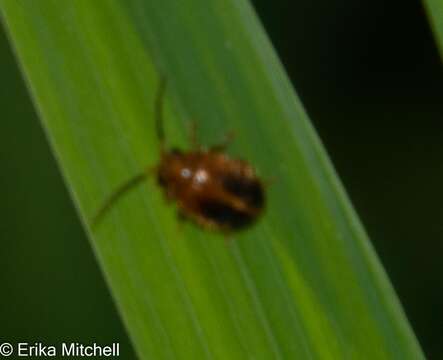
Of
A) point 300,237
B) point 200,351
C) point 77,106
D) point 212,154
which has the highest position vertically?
point 77,106

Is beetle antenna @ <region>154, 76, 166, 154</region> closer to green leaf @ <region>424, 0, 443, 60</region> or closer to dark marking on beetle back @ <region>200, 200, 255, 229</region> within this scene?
dark marking on beetle back @ <region>200, 200, 255, 229</region>

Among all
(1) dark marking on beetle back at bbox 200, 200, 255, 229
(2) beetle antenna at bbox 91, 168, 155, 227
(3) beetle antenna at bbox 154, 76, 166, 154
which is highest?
(3) beetle antenna at bbox 154, 76, 166, 154

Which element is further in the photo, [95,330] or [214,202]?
[95,330]

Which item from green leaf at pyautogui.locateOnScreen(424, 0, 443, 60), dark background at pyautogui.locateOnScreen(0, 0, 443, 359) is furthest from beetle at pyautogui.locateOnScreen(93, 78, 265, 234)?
dark background at pyautogui.locateOnScreen(0, 0, 443, 359)

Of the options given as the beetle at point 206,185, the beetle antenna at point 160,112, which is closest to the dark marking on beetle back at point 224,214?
the beetle at point 206,185

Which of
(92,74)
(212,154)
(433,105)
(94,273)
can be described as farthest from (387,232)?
(92,74)

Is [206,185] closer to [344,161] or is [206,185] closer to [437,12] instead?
[437,12]

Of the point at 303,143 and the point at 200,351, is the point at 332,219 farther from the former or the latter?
the point at 200,351
